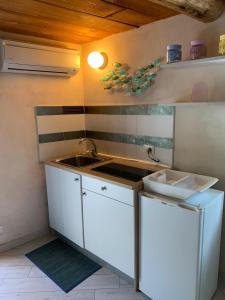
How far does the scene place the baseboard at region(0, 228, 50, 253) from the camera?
2516 millimetres

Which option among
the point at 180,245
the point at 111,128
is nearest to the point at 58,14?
the point at 111,128

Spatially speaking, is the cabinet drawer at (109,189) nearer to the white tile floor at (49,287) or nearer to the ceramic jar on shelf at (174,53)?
the white tile floor at (49,287)

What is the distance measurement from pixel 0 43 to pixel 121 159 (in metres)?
1.61

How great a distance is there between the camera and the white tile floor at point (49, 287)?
75.6 inches

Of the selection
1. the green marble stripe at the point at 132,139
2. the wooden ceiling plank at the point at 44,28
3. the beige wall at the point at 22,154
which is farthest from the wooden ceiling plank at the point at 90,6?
the green marble stripe at the point at 132,139

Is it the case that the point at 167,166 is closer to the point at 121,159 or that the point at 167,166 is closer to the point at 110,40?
the point at 121,159

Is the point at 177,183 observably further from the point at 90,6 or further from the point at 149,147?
the point at 90,6

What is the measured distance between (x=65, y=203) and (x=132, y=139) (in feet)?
3.12

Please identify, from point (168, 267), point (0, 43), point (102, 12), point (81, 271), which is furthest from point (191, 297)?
point (0, 43)

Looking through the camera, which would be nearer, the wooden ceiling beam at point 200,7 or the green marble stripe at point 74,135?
the wooden ceiling beam at point 200,7

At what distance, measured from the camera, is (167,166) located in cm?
220

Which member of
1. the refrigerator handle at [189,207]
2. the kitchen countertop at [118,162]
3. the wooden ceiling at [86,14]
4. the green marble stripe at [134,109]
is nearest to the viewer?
the refrigerator handle at [189,207]

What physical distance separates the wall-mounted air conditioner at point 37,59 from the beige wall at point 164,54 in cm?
31

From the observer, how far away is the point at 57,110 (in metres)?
2.73
